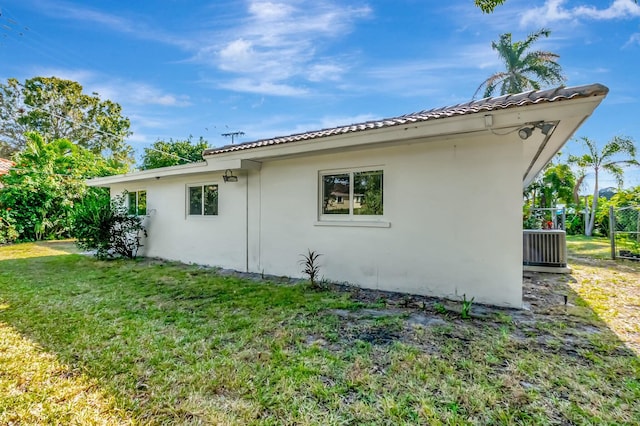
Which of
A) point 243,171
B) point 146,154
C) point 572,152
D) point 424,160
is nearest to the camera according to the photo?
point 424,160

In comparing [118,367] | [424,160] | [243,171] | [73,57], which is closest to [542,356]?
[424,160]

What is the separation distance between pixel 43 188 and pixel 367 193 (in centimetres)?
1615

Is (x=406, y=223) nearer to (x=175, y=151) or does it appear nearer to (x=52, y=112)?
(x=175, y=151)

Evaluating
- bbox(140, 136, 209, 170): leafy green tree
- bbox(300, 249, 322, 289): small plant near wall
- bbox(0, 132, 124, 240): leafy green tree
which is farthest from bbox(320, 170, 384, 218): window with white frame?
bbox(140, 136, 209, 170): leafy green tree

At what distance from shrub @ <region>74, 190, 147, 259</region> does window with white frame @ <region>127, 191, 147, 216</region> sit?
1.47 feet

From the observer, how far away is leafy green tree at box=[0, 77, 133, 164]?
2462cm

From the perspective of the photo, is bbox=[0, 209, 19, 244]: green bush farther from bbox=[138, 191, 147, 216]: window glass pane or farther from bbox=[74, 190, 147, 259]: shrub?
bbox=[138, 191, 147, 216]: window glass pane

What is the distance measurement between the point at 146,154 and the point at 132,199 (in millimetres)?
20063

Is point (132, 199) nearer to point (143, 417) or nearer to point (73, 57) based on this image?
point (73, 57)

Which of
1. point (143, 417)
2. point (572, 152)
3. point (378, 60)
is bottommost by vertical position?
point (143, 417)

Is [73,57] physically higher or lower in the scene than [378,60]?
higher

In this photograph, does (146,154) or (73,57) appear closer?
(73,57)

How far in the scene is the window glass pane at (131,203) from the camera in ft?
38.4

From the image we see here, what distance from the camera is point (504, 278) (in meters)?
5.19
